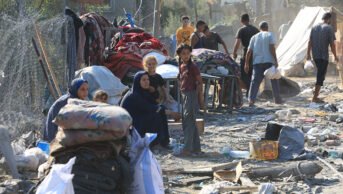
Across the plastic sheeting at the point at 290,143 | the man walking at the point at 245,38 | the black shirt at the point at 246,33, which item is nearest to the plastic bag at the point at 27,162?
the plastic sheeting at the point at 290,143

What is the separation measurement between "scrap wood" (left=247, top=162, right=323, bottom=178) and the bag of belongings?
200cm

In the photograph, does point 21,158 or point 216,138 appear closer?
point 21,158

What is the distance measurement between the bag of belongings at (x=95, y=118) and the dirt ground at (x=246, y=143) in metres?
1.36

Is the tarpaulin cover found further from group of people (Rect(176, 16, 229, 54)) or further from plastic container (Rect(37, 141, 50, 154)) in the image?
plastic container (Rect(37, 141, 50, 154))

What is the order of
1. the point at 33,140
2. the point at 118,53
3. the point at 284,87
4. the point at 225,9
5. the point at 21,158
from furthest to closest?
the point at 225,9, the point at 284,87, the point at 118,53, the point at 33,140, the point at 21,158

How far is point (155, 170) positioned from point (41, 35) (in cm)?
421

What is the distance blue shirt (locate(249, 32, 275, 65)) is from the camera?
10703 mm

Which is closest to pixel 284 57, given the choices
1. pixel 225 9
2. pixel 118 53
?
pixel 118 53

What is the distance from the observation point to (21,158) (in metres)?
5.54

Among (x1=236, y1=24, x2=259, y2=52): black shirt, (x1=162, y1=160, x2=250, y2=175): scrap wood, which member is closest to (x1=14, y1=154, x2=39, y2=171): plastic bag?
(x1=162, y1=160, x2=250, y2=175): scrap wood

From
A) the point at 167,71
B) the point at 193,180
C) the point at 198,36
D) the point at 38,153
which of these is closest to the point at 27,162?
the point at 38,153

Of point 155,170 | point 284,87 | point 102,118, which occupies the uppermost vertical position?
point 102,118

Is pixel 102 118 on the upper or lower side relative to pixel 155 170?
upper

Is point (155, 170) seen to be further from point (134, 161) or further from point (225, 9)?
point (225, 9)
